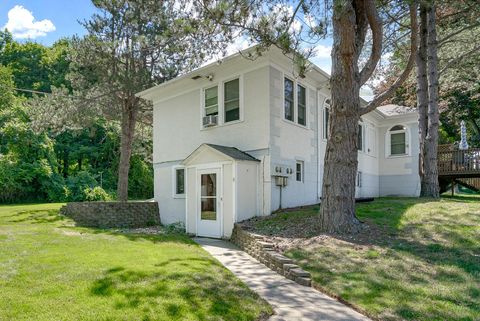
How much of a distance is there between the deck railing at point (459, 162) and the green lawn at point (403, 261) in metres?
8.77

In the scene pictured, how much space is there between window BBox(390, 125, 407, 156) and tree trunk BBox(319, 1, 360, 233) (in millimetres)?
11696

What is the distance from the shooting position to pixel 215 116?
11875 millimetres

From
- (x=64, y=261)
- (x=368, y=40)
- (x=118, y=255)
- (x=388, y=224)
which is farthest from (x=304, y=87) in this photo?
(x=64, y=261)

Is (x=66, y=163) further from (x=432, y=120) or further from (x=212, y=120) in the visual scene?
(x=432, y=120)

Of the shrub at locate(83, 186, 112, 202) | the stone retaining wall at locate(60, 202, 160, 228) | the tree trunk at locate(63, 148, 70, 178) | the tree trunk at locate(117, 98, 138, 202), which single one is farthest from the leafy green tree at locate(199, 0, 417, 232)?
the tree trunk at locate(63, 148, 70, 178)

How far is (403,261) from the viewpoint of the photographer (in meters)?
5.79

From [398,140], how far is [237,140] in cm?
1100

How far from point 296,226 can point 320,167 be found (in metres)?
4.81

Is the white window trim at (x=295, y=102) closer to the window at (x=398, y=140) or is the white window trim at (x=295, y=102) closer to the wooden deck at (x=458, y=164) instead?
the window at (x=398, y=140)

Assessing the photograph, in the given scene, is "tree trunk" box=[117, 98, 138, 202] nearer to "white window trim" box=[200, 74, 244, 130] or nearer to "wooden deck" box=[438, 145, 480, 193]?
"white window trim" box=[200, 74, 244, 130]

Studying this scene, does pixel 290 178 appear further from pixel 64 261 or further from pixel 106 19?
pixel 106 19

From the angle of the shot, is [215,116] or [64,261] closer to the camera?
[64,261]

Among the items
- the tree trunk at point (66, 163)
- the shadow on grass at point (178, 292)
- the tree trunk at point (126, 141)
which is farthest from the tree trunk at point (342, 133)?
the tree trunk at point (66, 163)

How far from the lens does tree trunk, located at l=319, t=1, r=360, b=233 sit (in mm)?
7624
